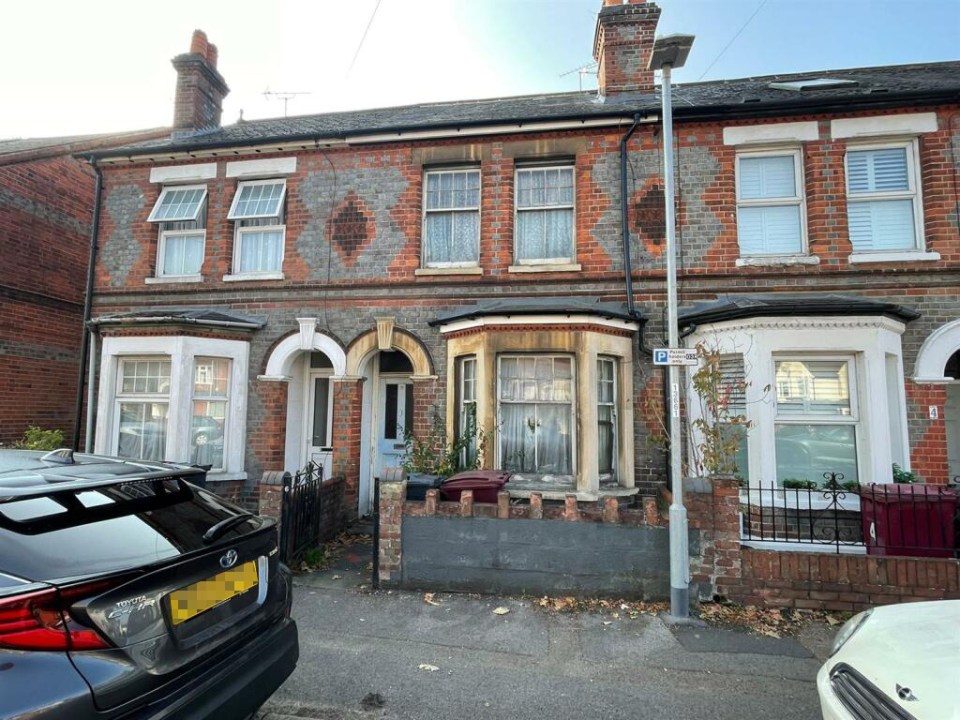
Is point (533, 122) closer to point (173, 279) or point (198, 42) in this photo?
point (173, 279)

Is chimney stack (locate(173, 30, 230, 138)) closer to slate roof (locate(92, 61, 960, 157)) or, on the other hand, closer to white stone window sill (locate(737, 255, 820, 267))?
slate roof (locate(92, 61, 960, 157))

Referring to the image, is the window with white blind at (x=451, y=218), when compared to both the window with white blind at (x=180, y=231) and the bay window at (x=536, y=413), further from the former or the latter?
the window with white blind at (x=180, y=231)

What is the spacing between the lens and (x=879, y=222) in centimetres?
681

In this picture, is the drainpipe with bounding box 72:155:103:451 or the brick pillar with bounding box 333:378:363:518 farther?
the drainpipe with bounding box 72:155:103:451

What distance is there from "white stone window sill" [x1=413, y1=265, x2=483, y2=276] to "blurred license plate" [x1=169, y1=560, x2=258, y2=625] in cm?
540

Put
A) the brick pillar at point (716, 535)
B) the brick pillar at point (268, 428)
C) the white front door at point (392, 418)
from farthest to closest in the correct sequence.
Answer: the white front door at point (392, 418) < the brick pillar at point (268, 428) < the brick pillar at point (716, 535)

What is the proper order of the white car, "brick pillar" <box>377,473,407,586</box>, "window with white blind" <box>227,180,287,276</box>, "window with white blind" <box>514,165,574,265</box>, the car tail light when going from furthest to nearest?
"window with white blind" <box>227,180,287,276</box> → "window with white blind" <box>514,165,574,265</box> → "brick pillar" <box>377,473,407,586</box> → the white car → the car tail light

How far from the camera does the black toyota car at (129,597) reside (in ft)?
5.48

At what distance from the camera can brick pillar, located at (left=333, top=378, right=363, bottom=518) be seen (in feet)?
24.5

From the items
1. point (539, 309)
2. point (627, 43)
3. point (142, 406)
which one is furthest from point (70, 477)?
point (627, 43)

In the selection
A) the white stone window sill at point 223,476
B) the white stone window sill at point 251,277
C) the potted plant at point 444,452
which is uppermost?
the white stone window sill at point 251,277

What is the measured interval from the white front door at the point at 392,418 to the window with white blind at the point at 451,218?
7.25 feet

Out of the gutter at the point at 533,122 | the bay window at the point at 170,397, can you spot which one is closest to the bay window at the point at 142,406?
the bay window at the point at 170,397

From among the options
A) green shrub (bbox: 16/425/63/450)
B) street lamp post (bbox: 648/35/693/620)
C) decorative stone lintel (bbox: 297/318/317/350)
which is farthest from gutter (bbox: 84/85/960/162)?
green shrub (bbox: 16/425/63/450)
